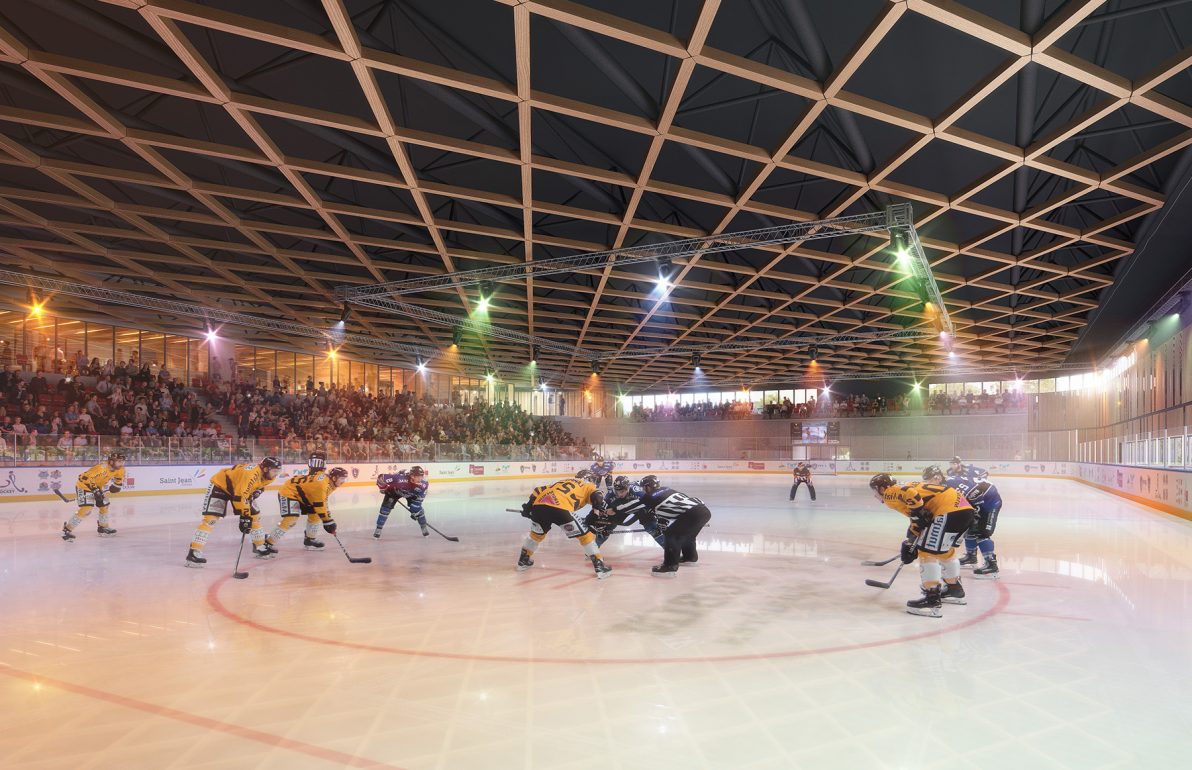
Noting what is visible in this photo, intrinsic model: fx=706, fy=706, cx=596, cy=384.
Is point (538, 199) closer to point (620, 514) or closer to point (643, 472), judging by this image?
point (620, 514)

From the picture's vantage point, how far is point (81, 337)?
28.7 meters

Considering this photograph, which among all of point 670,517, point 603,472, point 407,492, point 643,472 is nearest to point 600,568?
point 670,517

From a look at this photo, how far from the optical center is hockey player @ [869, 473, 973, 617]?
689cm

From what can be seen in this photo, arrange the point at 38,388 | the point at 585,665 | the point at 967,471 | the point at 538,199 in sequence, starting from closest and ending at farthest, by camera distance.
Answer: the point at 585,665
the point at 967,471
the point at 538,199
the point at 38,388

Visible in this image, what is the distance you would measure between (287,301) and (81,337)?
1064cm

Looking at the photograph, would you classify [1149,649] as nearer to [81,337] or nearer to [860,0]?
[860,0]

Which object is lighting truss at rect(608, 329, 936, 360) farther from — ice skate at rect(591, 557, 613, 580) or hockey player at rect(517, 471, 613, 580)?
ice skate at rect(591, 557, 613, 580)

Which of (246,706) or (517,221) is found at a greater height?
(517,221)

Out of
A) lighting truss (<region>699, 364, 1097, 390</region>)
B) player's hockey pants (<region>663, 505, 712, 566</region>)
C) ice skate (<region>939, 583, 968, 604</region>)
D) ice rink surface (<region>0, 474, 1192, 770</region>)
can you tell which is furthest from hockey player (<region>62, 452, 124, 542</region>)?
lighting truss (<region>699, 364, 1097, 390</region>)

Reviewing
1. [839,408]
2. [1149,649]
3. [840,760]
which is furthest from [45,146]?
[839,408]

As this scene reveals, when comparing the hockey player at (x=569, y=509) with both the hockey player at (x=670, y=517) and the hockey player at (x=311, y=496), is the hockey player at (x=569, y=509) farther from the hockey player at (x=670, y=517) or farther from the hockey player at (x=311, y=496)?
the hockey player at (x=311, y=496)

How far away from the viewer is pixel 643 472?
41.9 m

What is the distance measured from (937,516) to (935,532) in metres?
0.16

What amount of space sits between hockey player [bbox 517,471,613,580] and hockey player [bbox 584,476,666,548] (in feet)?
0.84
